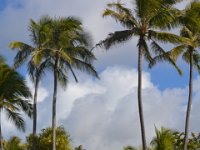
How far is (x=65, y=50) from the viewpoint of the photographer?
130 feet

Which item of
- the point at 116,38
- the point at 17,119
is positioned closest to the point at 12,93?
the point at 17,119

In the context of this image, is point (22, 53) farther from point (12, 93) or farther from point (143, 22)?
point (143, 22)

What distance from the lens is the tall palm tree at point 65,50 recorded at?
39281mm

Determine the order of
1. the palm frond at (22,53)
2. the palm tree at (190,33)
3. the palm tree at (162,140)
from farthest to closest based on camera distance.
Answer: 1. the palm frond at (22,53)
2. the palm tree at (190,33)
3. the palm tree at (162,140)

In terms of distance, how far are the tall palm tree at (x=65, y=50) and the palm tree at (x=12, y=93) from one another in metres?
2.37

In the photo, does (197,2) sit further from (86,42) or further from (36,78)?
(36,78)

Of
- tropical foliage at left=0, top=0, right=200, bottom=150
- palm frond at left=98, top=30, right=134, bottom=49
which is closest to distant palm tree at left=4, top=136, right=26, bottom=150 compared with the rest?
tropical foliage at left=0, top=0, right=200, bottom=150

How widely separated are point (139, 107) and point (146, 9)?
19.0ft

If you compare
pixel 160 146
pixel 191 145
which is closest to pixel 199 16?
pixel 160 146

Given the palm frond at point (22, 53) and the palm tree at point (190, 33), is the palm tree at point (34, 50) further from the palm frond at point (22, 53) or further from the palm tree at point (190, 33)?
the palm tree at point (190, 33)

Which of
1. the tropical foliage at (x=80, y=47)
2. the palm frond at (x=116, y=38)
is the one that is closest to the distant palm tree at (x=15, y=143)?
the tropical foliage at (x=80, y=47)

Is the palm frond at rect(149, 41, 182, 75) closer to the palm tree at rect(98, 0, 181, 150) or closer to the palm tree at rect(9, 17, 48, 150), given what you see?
the palm tree at rect(98, 0, 181, 150)

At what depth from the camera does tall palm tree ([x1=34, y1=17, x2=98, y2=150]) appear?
3928cm

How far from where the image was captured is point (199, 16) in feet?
120
